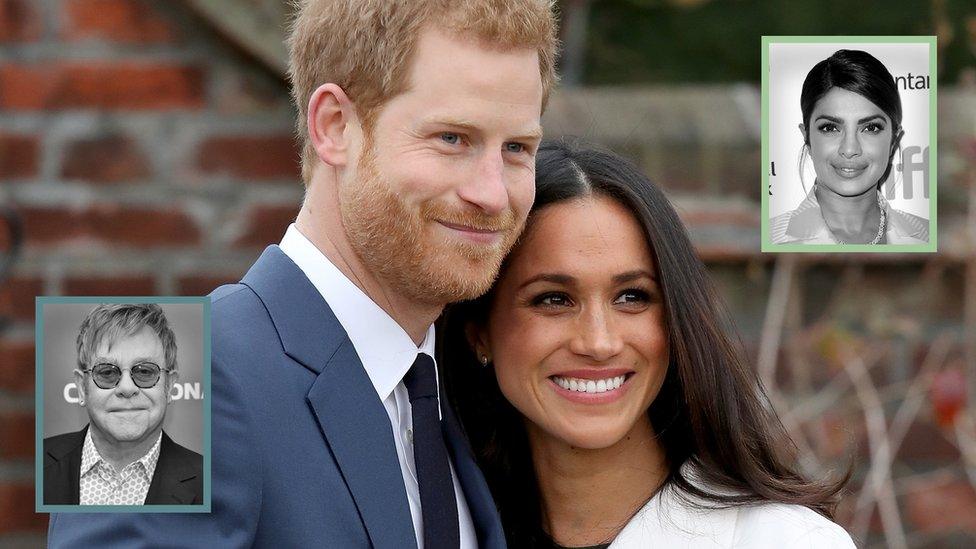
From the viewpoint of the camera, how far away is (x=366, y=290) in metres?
2.37

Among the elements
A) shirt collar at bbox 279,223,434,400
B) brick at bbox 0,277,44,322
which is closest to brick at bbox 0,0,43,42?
brick at bbox 0,277,44,322

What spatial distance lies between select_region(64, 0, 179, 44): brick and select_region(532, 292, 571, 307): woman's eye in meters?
1.33

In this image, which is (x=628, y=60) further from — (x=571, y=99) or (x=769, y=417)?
(x=769, y=417)

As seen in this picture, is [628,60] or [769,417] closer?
[769,417]

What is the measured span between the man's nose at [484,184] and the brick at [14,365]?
162cm

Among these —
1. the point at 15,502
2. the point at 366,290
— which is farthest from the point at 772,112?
the point at 15,502

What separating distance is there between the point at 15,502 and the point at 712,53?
7.47 feet

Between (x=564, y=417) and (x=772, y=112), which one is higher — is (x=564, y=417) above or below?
below

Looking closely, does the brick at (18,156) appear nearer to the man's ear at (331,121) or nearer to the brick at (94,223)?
the brick at (94,223)

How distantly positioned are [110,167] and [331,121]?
4.25 ft

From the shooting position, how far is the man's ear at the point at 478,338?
2.75 metres

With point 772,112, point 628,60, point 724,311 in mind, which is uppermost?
point 628,60

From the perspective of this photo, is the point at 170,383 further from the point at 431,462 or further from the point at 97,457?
the point at 431,462

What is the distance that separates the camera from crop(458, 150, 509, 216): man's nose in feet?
7.47
